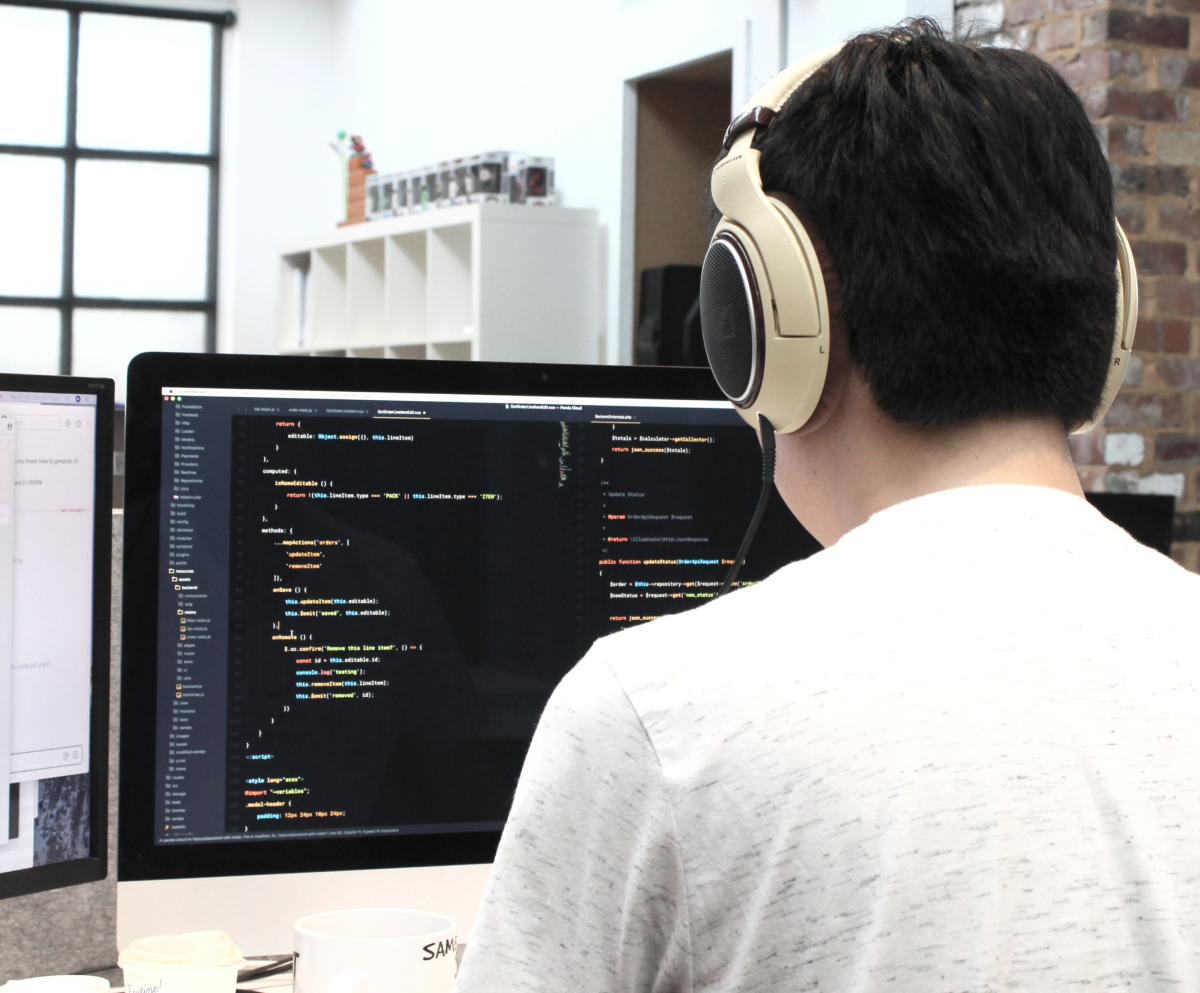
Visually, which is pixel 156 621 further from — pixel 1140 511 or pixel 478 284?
pixel 478 284

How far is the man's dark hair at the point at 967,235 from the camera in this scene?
19.5 inches

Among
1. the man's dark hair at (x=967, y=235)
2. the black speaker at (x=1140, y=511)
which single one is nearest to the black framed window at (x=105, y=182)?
the black speaker at (x=1140, y=511)

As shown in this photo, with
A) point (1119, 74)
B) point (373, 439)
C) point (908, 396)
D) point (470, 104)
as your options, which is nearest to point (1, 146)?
point (470, 104)

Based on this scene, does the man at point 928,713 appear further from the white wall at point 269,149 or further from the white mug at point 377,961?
the white wall at point 269,149

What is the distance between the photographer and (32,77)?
559 cm

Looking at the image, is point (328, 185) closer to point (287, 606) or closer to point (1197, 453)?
point (1197, 453)

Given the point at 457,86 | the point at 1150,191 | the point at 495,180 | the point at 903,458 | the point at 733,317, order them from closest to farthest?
the point at 903,458, the point at 733,317, the point at 1150,191, the point at 495,180, the point at 457,86

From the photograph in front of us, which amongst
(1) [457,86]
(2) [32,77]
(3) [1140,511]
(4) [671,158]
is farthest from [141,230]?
(3) [1140,511]

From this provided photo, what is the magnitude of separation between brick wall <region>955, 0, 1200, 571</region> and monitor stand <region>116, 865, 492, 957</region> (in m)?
1.91

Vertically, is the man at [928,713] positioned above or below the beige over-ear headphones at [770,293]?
below

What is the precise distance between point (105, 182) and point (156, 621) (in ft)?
17.8

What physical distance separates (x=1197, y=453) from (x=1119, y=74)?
77cm

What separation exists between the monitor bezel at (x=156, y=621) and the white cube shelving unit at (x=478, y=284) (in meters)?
3.03

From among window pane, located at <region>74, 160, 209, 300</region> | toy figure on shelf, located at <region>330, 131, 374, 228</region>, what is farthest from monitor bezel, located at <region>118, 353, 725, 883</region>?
window pane, located at <region>74, 160, 209, 300</region>
